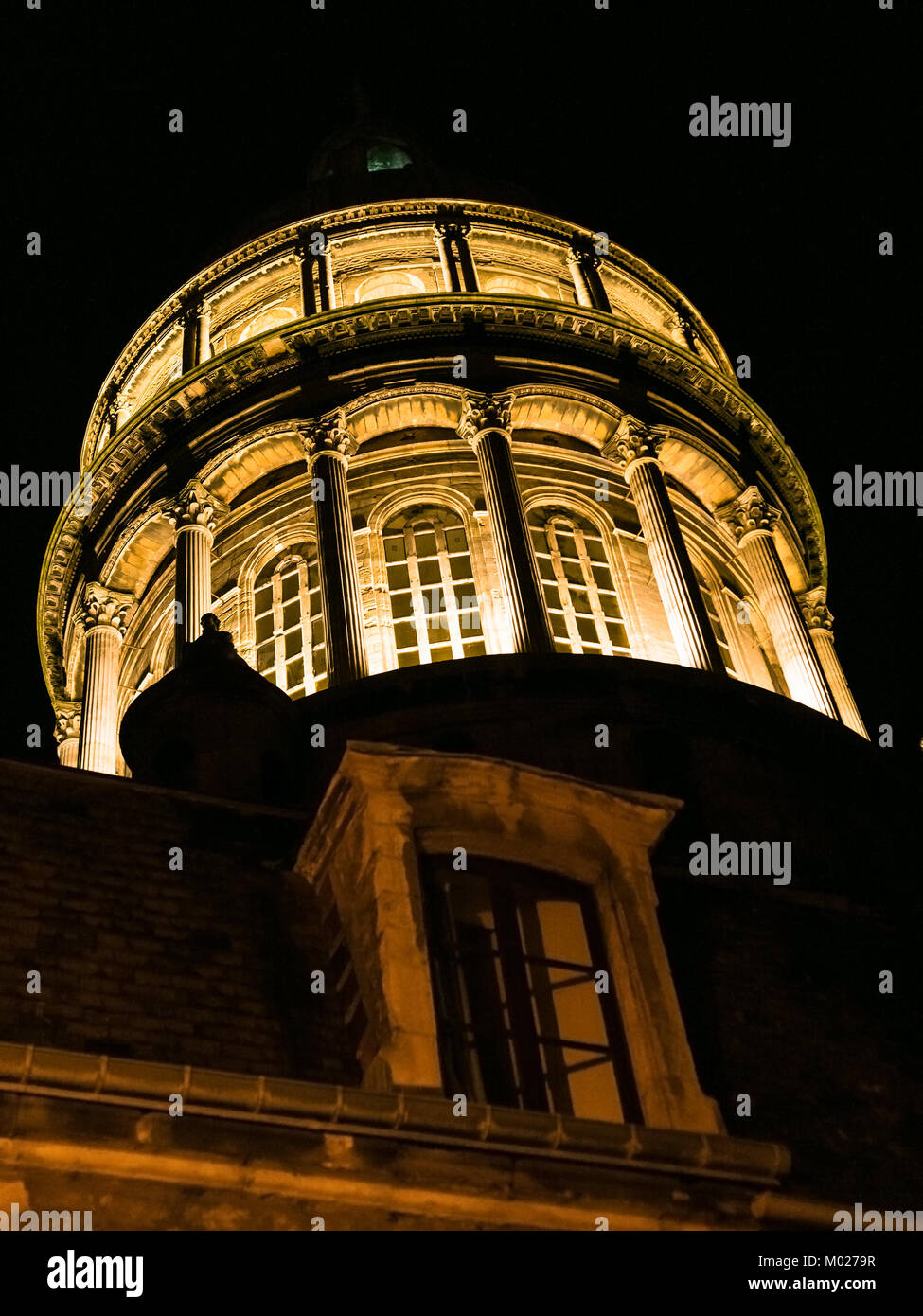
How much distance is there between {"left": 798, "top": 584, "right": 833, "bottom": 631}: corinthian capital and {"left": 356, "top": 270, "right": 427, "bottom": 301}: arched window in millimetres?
9120

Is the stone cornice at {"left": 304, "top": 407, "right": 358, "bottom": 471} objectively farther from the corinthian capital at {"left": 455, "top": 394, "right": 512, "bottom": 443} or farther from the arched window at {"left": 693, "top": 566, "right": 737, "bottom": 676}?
the arched window at {"left": 693, "top": 566, "right": 737, "bottom": 676}

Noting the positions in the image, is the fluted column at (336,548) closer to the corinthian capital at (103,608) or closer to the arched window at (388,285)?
the corinthian capital at (103,608)

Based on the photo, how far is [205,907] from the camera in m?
12.8

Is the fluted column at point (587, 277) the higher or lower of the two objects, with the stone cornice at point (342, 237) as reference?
lower

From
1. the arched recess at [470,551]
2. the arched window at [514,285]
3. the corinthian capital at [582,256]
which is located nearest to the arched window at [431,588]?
the arched recess at [470,551]

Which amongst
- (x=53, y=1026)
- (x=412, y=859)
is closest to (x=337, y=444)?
(x=412, y=859)

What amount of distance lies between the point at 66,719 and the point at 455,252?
36.8 feet

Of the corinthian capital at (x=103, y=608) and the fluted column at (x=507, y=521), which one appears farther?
the corinthian capital at (x=103, y=608)

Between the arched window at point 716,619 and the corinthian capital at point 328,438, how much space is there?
6050mm

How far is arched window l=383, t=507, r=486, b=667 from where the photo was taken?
26359 millimetres

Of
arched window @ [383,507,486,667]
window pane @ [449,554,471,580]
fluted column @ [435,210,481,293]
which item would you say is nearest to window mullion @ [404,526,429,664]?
arched window @ [383,507,486,667]

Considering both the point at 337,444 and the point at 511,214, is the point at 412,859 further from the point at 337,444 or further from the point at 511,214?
the point at 511,214

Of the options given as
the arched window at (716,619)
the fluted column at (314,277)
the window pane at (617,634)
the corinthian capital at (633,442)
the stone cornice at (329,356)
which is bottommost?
the window pane at (617,634)

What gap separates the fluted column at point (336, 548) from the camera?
2445 cm
